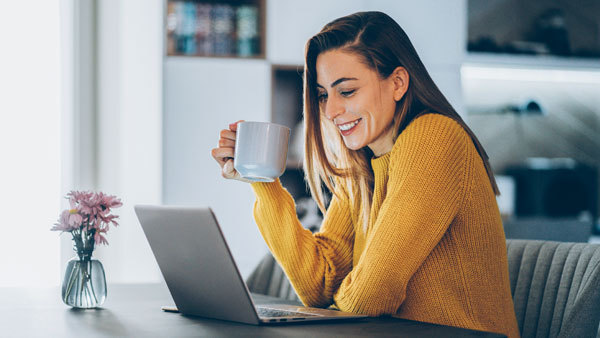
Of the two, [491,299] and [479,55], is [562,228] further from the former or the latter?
[491,299]

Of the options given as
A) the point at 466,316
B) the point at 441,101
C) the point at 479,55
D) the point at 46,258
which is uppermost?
the point at 479,55

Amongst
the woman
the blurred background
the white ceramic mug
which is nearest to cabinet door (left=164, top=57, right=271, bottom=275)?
the blurred background

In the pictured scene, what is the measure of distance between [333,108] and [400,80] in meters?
0.15

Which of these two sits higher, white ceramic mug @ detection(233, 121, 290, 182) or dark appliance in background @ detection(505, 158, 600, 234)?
white ceramic mug @ detection(233, 121, 290, 182)

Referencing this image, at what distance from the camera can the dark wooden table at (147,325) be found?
92 centimetres

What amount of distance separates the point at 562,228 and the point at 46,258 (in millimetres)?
2030

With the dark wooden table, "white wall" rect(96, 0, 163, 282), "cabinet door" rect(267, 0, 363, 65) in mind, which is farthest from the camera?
"cabinet door" rect(267, 0, 363, 65)

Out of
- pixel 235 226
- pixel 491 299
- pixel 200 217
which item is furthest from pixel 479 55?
pixel 200 217

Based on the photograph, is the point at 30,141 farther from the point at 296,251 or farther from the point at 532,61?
the point at 532,61

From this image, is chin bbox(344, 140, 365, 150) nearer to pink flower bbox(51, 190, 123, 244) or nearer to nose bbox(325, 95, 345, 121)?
nose bbox(325, 95, 345, 121)

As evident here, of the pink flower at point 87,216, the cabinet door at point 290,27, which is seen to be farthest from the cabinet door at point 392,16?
the pink flower at point 87,216

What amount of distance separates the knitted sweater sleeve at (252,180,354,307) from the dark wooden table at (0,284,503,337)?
0.25 m

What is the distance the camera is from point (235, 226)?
3072 millimetres

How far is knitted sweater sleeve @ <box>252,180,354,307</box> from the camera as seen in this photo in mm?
1391
